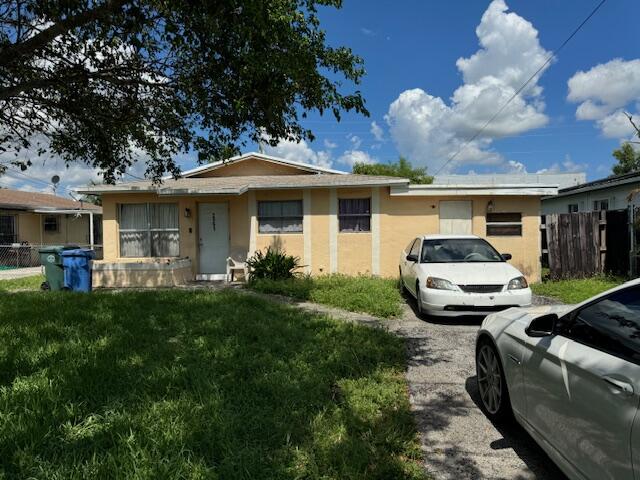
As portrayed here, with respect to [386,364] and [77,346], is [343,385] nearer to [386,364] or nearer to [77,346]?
[386,364]

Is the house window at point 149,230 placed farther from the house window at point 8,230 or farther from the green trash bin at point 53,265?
the house window at point 8,230

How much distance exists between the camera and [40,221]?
22594 millimetres

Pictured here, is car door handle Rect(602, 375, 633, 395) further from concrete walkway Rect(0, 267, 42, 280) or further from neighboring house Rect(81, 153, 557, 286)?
concrete walkway Rect(0, 267, 42, 280)

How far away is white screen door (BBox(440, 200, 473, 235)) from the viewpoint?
11.8 m

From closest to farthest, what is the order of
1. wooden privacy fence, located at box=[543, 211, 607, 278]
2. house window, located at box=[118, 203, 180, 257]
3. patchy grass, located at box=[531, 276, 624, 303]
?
patchy grass, located at box=[531, 276, 624, 303]
wooden privacy fence, located at box=[543, 211, 607, 278]
house window, located at box=[118, 203, 180, 257]

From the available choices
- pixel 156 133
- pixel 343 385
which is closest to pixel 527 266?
pixel 343 385

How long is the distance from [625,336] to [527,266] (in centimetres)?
1006

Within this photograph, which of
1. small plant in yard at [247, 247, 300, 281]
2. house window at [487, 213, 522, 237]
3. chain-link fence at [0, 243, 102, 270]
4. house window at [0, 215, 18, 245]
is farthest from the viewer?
house window at [0, 215, 18, 245]

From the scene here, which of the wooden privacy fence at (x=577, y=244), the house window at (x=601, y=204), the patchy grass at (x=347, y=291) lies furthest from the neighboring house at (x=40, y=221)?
the house window at (x=601, y=204)

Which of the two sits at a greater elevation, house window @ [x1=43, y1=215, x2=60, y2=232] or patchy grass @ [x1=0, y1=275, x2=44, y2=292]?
house window @ [x1=43, y1=215, x2=60, y2=232]

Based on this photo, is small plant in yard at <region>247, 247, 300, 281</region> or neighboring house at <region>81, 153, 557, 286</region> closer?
small plant in yard at <region>247, 247, 300, 281</region>

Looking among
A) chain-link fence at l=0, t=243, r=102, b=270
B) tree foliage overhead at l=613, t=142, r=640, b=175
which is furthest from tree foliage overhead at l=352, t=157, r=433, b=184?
chain-link fence at l=0, t=243, r=102, b=270

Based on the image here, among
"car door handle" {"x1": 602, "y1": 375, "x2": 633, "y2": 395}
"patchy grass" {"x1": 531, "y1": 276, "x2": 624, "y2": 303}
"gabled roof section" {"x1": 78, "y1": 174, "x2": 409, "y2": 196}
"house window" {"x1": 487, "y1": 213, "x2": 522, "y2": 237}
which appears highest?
"gabled roof section" {"x1": 78, "y1": 174, "x2": 409, "y2": 196}

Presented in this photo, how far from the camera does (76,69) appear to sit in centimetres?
679
